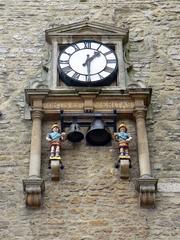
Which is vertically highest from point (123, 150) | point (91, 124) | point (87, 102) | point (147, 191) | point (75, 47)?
point (75, 47)

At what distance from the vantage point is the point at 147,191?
32.2 feet

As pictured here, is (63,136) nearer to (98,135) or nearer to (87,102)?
(98,135)

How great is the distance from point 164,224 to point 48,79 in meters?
3.15

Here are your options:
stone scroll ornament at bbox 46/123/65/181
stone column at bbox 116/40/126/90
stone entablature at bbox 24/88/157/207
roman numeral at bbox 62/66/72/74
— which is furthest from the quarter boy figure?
stone column at bbox 116/40/126/90

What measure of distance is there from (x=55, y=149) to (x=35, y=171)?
0.45 meters

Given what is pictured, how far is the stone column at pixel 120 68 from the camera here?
11352 millimetres

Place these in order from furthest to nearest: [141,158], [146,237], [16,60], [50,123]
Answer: [16,60], [50,123], [141,158], [146,237]

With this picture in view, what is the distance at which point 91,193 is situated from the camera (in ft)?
32.8

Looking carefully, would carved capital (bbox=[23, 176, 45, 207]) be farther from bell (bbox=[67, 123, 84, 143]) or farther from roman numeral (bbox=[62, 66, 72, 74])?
roman numeral (bbox=[62, 66, 72, 74])

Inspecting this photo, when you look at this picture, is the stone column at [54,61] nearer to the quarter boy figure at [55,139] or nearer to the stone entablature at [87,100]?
the stone entablature at [87,100]

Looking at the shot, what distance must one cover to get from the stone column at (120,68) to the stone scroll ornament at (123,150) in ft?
3.00

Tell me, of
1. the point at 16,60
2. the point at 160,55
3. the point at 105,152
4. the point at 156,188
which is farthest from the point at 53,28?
the point at 156,188

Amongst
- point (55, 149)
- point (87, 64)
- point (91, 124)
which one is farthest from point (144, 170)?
point (87, 64)

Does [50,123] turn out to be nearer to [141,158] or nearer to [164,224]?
[141,158]
